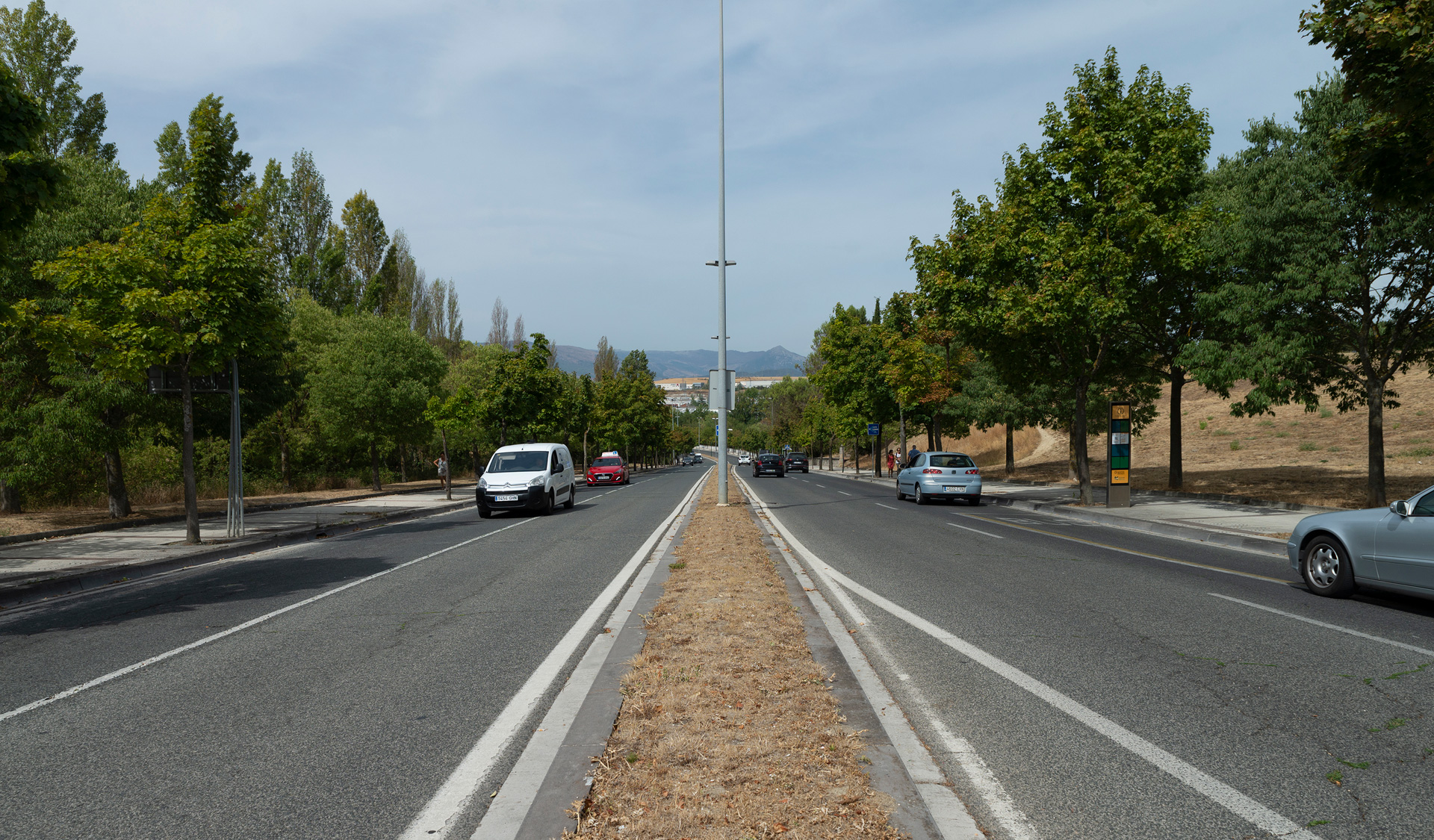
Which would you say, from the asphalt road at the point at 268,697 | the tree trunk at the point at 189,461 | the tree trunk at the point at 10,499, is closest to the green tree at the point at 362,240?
the tree trunk at the point at 10,499

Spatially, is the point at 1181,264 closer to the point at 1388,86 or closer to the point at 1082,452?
the point at 1082,452

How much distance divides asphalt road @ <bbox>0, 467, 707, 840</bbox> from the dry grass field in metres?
19.6

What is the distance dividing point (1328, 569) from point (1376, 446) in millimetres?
12425

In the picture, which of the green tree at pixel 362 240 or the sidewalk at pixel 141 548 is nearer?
the sidewalk at pixel 141 548

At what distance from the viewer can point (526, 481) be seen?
65.9ft

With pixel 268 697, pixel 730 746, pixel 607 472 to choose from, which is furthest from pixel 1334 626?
pixel 607 472

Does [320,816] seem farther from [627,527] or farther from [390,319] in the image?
[390,319]

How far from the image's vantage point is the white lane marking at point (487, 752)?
3162 millimetres

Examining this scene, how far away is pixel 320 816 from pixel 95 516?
2100cm

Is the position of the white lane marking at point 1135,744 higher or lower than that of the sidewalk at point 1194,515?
higher

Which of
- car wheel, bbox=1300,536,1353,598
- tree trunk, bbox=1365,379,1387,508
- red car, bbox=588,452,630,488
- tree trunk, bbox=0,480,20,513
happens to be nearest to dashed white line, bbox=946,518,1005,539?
car wheel, bbox=1300,536,1353,598

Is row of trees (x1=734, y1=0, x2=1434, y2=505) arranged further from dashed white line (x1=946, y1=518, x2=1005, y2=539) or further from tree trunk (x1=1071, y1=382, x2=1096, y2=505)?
dashed white line (x1=946, y1=518, x2=1005, y2=539)

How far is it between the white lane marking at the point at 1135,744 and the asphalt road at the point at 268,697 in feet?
9.68

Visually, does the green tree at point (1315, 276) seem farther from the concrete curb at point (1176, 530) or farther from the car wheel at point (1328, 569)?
the car wheel at point (1328, 569)
